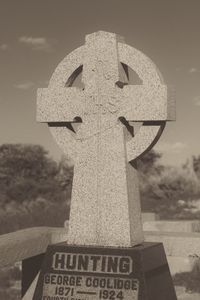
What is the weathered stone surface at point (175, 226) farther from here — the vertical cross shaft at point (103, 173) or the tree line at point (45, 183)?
the tree line at point (45, 183)

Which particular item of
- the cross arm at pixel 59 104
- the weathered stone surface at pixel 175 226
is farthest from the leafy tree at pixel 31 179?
the cross arm at pixel 59 104

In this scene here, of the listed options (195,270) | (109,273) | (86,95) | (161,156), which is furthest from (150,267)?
(161,156)

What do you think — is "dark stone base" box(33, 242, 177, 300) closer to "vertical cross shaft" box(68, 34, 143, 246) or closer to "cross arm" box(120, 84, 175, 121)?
"vertical cross shaft" box(68, 34, 143, 246)

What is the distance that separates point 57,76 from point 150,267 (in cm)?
197

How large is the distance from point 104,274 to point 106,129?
49.8 inches

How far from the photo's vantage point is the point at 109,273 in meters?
5.00

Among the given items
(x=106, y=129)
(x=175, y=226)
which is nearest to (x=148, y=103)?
(x=106, y=129)

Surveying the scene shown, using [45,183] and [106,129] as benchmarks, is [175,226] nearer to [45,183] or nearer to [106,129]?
[106,129]

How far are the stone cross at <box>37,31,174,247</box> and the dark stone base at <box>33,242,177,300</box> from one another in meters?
0.15

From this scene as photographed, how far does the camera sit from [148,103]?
16.9ft

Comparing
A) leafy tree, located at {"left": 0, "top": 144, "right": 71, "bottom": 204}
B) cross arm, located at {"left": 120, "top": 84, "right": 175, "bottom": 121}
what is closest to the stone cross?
cross arm, located at {"left": 120, "top": 84, "right": 175, "bottom": 121}

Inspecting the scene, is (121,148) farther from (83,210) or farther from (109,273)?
(109,273)

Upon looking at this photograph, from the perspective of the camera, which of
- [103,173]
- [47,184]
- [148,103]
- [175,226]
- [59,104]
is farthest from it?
[47,184]

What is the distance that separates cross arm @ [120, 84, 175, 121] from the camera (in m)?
5.05
